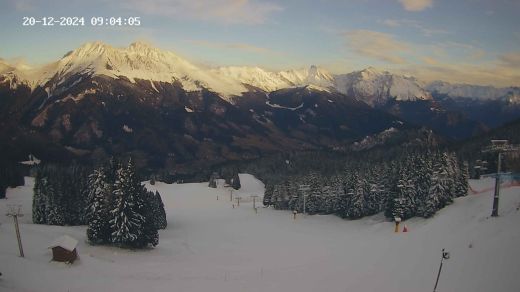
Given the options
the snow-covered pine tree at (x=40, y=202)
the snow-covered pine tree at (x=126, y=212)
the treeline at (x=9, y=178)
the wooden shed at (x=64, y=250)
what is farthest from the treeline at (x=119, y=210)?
the treeline at (x=9, y=178)

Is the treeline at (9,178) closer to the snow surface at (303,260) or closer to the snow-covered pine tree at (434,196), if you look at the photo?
the snow surface at (303,260)

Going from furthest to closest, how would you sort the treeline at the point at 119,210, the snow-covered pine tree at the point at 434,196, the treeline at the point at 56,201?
1. the treeline at the point at 56,201
2. the snow-covered pine tree at the point at 434,196
3. the treeline at the point at 119,210

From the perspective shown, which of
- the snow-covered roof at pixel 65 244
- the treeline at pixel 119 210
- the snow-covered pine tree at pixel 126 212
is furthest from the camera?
the treeline at pixel 119 210

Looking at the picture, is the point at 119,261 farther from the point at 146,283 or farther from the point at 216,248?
the point at 216,248

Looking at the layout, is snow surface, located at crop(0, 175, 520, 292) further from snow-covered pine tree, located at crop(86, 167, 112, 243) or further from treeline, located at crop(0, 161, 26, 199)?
treeline, located at crop(0, 161, 26, 199)

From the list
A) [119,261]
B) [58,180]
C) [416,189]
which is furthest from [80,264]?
[416,189]

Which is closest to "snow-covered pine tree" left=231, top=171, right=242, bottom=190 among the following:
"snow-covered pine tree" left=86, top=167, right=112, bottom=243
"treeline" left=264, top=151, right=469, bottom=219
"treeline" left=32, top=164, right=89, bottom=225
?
"treeline" left=264, top=151, right=469, bottom=219

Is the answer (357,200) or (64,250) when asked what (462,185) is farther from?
(64,250)

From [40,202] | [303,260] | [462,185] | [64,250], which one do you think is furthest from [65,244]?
[462,185]
